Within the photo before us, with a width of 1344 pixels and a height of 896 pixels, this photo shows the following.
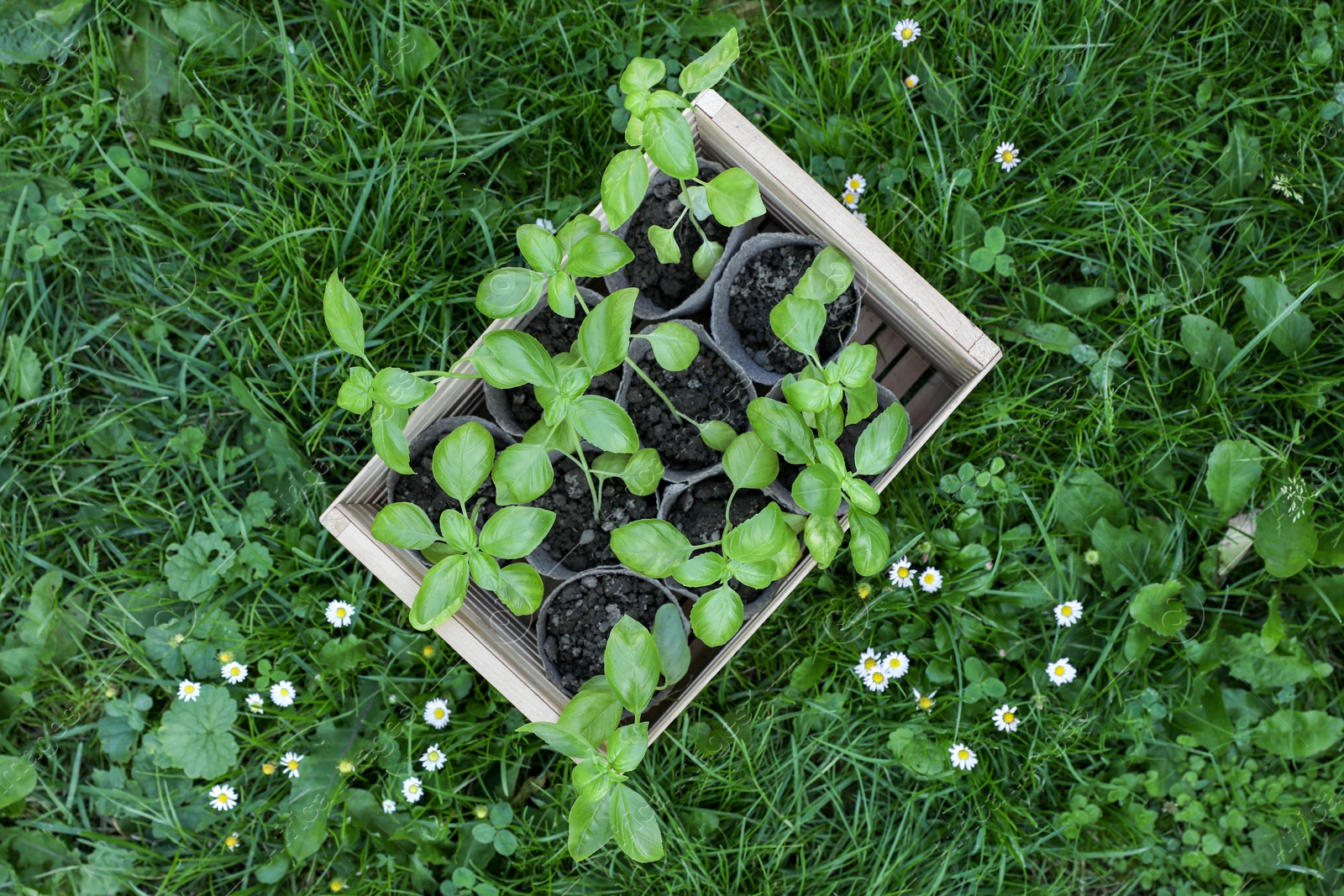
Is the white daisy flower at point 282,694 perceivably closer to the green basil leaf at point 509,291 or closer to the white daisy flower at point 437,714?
the white daisy flower at point 437,714

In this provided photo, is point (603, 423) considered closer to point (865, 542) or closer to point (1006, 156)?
point (865, 542)

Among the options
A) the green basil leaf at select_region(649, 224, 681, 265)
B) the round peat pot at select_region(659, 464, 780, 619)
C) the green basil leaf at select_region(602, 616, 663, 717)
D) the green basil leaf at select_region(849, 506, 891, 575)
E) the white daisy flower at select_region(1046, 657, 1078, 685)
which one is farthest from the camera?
the white daisy flower at select_region(1046, 657, 1078, 685)

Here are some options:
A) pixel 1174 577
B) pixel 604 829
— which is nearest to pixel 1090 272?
pixel 1174 577

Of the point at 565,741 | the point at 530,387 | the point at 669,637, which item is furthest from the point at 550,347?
the point at 565,741

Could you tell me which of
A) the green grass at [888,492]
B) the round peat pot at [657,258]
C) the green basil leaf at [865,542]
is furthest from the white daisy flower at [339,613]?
the green basil leaf at [865,542]

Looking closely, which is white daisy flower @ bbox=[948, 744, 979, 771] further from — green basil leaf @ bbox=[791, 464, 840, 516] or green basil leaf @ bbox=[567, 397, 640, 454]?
green basil leaf @ bbox=[567, 397, 640, 454]

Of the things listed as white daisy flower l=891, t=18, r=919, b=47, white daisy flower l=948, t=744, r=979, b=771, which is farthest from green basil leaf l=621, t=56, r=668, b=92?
white daisy flower l=948, t=744, r=979, b=771
